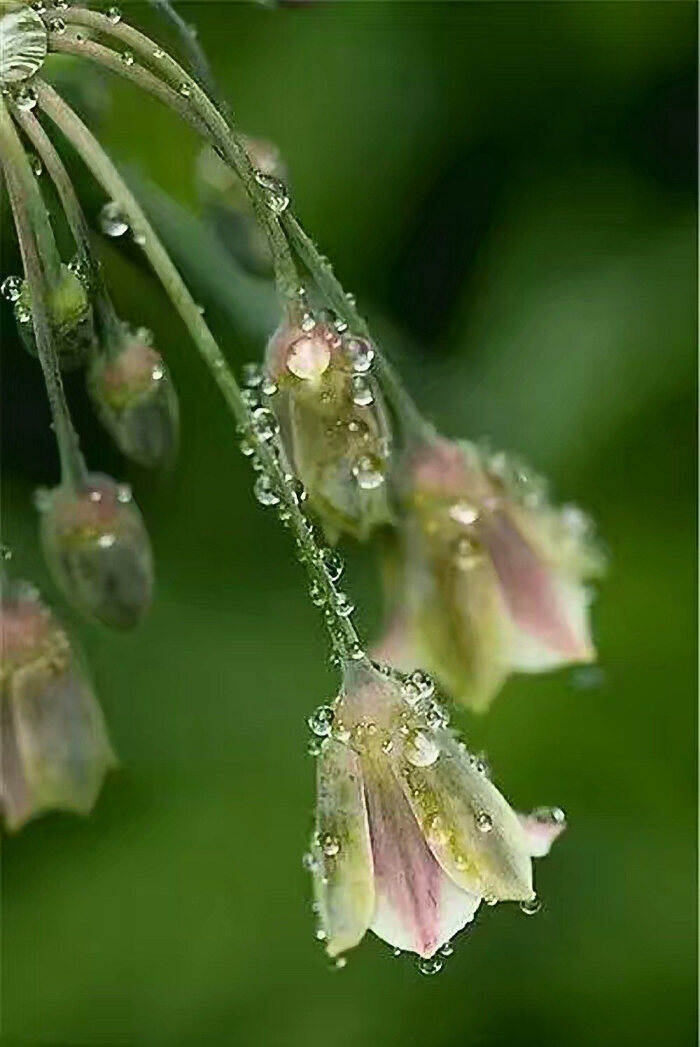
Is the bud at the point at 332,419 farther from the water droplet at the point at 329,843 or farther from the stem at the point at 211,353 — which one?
the water droplet at the point at 329,843

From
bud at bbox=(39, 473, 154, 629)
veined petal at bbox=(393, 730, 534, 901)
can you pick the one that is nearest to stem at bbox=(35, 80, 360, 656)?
veined petal at bbox=(393, 730, 534, 901)

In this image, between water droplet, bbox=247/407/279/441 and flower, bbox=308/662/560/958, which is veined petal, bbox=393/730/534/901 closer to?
flower, bbox=308/662/560/958

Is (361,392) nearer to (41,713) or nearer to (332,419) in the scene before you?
(332,419)

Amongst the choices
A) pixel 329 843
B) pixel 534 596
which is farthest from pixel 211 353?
pixel 534 596

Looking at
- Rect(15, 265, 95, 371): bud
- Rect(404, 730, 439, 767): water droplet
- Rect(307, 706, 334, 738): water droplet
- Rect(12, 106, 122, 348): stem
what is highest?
Rect(12, 106, 122, 348): stem

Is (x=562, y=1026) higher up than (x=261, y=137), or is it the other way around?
(x=261, y=137)

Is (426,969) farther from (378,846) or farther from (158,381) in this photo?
(158,381)

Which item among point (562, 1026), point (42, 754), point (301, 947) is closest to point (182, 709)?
point (301, 947)
